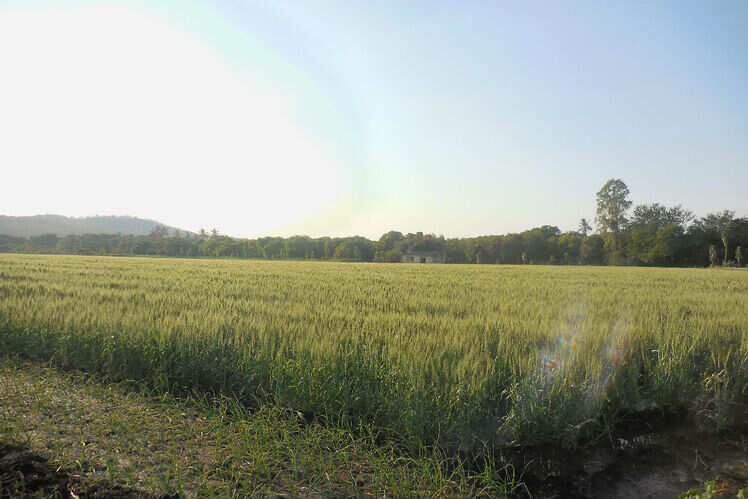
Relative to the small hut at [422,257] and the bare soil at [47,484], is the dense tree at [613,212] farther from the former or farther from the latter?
the bare soil at [47,484]

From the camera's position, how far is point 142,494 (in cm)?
194

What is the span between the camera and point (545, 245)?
73000 mm

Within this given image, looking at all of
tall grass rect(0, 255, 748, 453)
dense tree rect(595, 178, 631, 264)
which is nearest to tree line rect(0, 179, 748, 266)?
dense tree rect(595, 178, 631, 264)

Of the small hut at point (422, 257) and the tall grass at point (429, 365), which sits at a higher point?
the small hut at point (422, 257)

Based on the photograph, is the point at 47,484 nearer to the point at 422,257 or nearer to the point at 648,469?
the point at 648,469

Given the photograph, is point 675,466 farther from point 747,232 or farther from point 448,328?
point 747,232

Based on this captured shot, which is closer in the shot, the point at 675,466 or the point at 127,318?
the point at 675,466

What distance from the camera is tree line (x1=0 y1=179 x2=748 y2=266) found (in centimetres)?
5578

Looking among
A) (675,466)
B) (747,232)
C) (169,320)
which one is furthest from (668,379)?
(747,232)

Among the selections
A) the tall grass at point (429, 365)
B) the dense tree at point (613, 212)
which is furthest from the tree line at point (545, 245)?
the tall grass at point (429, 365)

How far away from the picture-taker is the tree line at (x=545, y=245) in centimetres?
5578

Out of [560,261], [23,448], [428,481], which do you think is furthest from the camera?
[560,261]

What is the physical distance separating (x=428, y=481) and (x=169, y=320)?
394 cm

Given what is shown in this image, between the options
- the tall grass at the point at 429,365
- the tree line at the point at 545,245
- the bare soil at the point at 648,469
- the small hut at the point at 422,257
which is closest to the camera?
the bare soil at the point at 648,469
